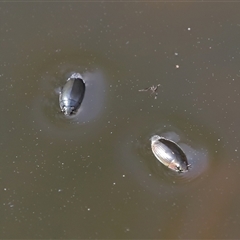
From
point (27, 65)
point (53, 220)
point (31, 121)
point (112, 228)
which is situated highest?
point (27, 65)

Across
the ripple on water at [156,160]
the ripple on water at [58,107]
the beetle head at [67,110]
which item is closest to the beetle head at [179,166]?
the ripple on water at [156,160]

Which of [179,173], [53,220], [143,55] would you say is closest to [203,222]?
[179,173]

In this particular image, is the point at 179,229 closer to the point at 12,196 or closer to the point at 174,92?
the point at 174,92

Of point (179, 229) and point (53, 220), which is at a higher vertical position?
point (53, 220)

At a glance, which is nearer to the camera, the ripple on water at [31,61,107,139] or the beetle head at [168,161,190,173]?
the beetle head at [168,161,190,173]

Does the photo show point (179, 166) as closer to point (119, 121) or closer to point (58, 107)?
point (119, 121)

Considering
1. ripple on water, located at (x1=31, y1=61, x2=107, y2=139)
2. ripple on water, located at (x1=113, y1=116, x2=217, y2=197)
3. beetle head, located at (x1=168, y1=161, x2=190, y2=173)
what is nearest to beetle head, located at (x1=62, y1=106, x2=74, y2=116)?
ripple on water, located at (x1=31, y1=61, x2=107, y2=139)

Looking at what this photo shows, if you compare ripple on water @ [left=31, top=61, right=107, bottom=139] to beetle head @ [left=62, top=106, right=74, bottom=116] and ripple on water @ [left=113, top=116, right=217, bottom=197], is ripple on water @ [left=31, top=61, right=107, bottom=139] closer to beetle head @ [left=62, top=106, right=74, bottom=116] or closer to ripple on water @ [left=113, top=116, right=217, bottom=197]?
beetle head @ [left=62, top=106, right=74, bottom=116]
